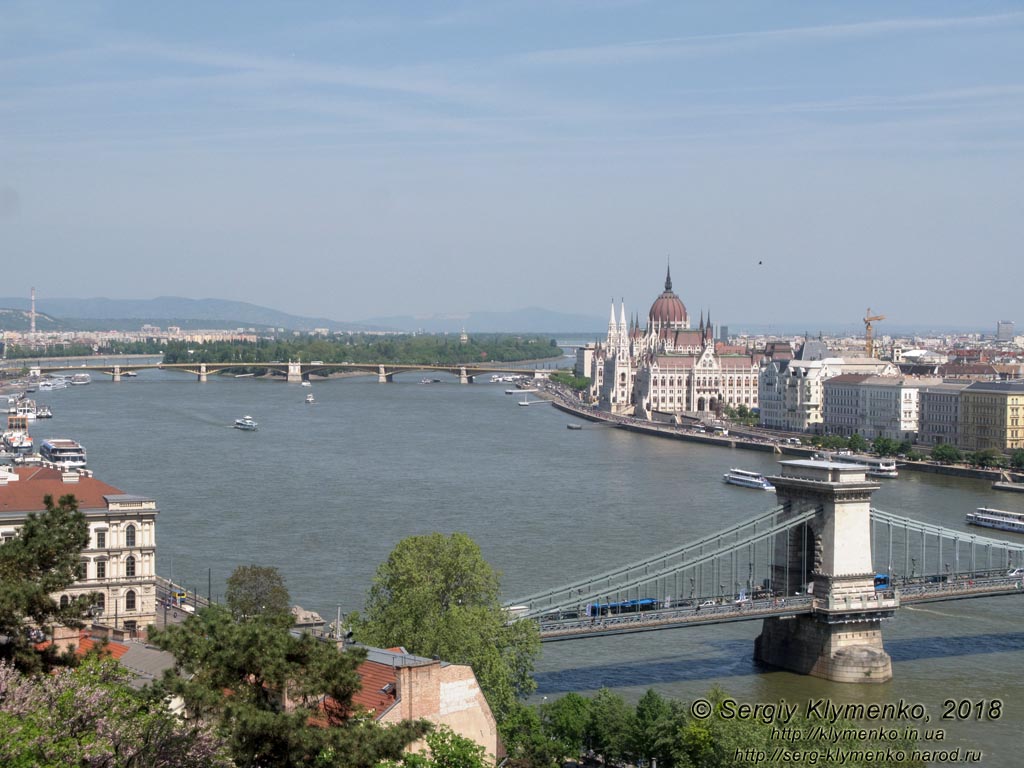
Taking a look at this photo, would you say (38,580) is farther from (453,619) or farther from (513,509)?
(513,509)

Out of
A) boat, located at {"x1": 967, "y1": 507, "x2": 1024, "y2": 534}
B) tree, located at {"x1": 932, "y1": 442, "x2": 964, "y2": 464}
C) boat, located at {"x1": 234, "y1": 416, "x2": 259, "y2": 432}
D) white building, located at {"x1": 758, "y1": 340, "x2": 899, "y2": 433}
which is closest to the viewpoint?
boat, located at {"x1": 967, "y1": 507, "x2": 1024, "y2": 534}

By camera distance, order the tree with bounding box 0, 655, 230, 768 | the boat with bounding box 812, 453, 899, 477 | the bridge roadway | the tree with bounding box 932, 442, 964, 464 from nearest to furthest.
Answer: the tree with bounding box 0, 655, 230, 768
the bridge roadway
the boat with bounding box 812, 453, 899, 477
the tree with bounding box 932, 442, 964, 464

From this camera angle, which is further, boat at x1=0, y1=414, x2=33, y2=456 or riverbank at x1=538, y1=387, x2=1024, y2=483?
boat at x1=0, y1=414, x2=33, y2=456

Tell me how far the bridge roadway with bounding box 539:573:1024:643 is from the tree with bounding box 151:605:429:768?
649cm

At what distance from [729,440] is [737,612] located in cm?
3223

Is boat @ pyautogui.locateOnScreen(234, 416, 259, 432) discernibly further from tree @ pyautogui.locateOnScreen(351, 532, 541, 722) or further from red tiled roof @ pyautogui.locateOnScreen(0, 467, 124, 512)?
tree @ pyautogui.locateOnScreen(351, 532, 541, 722)

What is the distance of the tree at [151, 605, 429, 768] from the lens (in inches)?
275

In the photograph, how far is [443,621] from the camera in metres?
11.7

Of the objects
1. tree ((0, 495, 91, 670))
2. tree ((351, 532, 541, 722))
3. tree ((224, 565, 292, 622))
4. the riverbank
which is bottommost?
the riverbank

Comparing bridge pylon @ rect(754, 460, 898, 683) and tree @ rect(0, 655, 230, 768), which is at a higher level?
tree @ rect(0, 655, 230, 768)

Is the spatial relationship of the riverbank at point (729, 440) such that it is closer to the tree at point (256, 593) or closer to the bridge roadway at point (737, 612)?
the bridge roadway at point (737, 612)

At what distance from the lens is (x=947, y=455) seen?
122ft

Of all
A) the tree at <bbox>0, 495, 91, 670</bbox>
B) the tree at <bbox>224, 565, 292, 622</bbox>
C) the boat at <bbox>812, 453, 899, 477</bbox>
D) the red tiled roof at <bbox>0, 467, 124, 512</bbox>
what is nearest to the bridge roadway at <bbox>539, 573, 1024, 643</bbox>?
the tree at <bbox>224, 565, 292, 622</bbox>

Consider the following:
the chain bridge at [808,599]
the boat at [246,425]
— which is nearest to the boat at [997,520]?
the chain bridge at [808,599]
